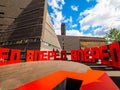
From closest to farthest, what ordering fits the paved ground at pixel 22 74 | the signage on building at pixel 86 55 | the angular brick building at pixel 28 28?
the paved ground at pixel 22 74
the signage on building at pixel 86 55
the angular brick building at pixel 28 28

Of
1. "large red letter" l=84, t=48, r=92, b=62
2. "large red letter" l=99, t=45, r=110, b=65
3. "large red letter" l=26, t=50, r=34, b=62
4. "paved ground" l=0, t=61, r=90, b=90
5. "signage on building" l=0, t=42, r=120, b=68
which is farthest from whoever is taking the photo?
"large red letter" l=26, t=50, r=34, b=62

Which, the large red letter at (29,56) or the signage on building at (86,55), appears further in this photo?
the large red letter at (29,56)

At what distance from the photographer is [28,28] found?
204 ft

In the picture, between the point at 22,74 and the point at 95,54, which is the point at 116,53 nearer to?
the point at 95,54

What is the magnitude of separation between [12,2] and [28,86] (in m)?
89.0

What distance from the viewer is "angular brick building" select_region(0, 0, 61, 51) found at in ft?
182

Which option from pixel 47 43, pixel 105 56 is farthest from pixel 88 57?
pixel 47 43

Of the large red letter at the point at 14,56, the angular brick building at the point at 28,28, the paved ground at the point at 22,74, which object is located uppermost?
the angular brick building at the point at 28,28

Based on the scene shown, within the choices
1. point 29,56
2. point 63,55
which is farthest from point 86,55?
point 29,56

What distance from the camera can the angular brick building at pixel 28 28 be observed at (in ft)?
182

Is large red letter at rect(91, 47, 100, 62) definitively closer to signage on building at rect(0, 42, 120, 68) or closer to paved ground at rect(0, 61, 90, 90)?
signage on building at rect(0, 42, 120, 68)

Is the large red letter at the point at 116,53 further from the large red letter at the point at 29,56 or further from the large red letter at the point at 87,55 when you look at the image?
the large red letter at the point at 29,56

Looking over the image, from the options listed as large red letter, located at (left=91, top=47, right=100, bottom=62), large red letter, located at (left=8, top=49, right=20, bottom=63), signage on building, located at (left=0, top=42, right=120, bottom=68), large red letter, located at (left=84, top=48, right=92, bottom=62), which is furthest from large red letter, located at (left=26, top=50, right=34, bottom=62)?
→ large red letter, located at (left=91, top=47, right=100, bottom=62)

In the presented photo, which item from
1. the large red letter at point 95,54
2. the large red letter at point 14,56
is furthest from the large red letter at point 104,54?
the large red letter at point 14,56
